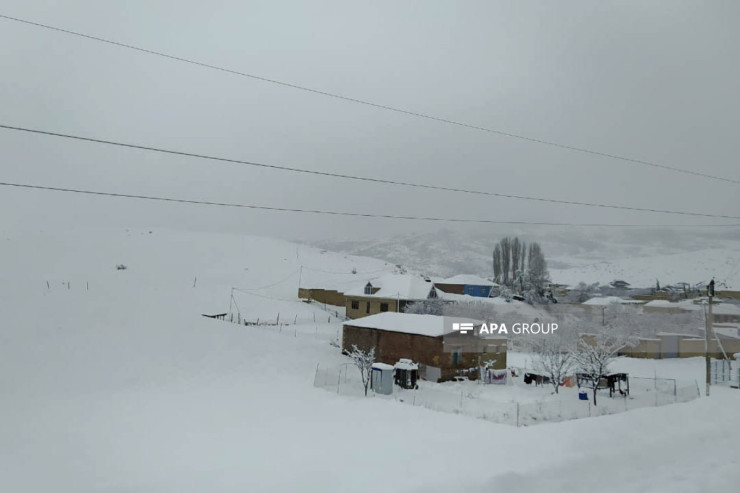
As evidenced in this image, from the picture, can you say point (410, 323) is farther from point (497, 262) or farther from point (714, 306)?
point (497, 262)

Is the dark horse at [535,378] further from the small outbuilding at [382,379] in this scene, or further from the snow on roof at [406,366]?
the small outbuilding at [382,379]

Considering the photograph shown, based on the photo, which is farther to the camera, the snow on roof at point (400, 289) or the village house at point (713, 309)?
the snow on roof at point (400, 289)

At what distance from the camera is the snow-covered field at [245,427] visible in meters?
13.4

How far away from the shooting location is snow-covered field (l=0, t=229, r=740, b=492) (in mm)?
13375

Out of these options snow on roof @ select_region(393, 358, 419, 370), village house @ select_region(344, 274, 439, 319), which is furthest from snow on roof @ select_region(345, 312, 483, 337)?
village house @ select_region(344, 274, 439, 319)

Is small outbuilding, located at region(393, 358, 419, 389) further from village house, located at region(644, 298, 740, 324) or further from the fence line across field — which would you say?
village house, located at region(644, 298, 740, 324)

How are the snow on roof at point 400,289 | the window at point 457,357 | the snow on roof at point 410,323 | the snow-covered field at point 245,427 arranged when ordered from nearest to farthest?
the snow-covered field at point 245,427 → the window at point 457,357 → the snow on roof at point 410,323 → the snow on roof at point 400,289

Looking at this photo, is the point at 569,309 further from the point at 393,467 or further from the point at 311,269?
the point at 393,467

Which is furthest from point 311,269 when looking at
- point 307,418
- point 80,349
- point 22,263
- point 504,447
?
point 504,447

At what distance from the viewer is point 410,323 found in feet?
133

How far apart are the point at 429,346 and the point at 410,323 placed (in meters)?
3.83

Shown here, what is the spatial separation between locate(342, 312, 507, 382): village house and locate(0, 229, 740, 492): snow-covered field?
173 inches

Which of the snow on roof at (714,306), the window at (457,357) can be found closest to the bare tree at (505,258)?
the snow on roof at (714,306)

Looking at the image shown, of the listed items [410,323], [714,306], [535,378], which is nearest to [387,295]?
[410,323]
